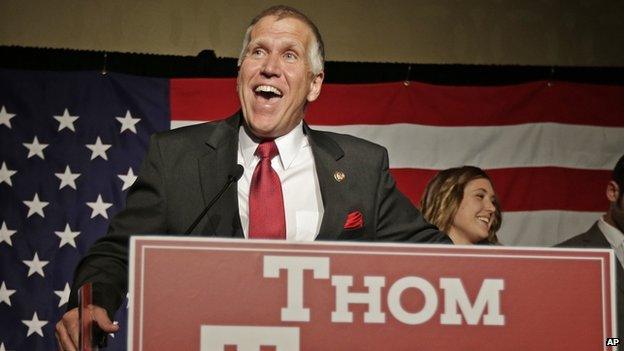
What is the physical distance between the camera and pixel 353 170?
1908 mm

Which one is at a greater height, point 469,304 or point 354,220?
point 354,220

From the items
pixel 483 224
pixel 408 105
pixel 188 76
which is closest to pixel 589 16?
pixel 408 105

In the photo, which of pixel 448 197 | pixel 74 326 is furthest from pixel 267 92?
pixel 448 197

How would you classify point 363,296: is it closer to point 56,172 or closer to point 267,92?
point 267,92

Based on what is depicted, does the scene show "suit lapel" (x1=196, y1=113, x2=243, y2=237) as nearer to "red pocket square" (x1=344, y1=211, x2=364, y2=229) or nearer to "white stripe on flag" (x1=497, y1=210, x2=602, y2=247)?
"red pocket square" (x1=344, y1=211, x2=364, y2=229)

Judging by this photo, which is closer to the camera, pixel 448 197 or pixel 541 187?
pixel 448 197

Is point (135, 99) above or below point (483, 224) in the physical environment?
above

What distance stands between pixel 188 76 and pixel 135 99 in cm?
25

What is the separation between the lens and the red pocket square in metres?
1.79

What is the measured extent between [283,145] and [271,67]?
172 millimetres

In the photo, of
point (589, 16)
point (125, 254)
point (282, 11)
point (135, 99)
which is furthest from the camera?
point (589, 16)

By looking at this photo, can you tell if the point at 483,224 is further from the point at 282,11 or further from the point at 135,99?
the point at 282,11

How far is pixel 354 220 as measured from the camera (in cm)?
179

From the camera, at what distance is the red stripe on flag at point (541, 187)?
3.95 m
